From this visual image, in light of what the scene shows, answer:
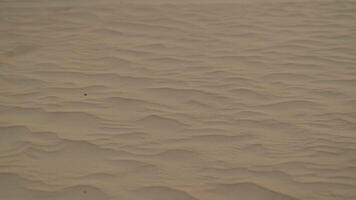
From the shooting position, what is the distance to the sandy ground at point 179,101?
123 inches

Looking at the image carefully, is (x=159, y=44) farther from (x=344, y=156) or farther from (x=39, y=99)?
(x=344, y=156)

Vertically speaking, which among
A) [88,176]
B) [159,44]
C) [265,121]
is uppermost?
[159,44]

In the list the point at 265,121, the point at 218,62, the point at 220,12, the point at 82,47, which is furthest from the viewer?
the point at 220,12

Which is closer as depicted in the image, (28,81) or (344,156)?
(344,156)

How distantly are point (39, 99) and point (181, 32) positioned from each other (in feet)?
6.36

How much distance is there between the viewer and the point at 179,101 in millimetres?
3971

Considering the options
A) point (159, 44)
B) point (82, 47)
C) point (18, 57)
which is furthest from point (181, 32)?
point (18, 57)

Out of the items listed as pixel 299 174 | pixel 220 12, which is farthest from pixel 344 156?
pixel 220 12

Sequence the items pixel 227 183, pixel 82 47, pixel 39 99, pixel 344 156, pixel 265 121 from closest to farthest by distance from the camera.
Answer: pixel 227 183
pixel 344 156
pixel 265 121
pixel 39 99
pixel 82 47

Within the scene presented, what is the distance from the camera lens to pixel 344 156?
3.33 meters

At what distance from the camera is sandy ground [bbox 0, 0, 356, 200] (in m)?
3.13

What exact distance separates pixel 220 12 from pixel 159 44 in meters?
1.14

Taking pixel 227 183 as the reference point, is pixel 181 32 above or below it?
above

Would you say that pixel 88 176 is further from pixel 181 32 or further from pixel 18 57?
pixel 181 32
